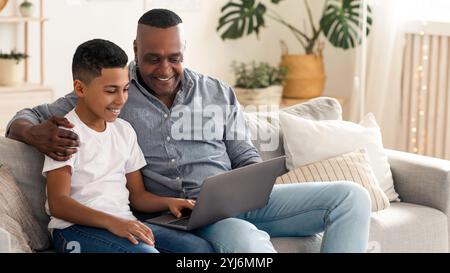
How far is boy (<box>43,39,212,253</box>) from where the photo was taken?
97.6 inches

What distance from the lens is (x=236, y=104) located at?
3.11m

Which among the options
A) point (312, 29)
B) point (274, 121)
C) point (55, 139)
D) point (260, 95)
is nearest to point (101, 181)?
point (55, 139)

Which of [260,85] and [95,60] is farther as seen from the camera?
[260,85]

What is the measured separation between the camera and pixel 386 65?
504 cm

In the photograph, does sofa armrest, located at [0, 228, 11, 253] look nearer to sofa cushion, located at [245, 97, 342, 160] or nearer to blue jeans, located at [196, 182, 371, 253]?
blue jeans, located at [196, 182, 371, 253]

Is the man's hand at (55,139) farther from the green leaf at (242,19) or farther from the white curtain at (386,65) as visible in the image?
the green leaf at (242,19)

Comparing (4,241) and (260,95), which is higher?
(260,95)

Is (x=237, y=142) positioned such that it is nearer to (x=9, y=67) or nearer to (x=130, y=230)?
(x=130, y=230)

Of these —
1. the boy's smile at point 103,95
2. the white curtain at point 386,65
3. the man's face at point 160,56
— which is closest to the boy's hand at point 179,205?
the boy's smile at point 103,95

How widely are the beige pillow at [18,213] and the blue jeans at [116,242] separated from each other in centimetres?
8

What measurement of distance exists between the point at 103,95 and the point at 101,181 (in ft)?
0.81

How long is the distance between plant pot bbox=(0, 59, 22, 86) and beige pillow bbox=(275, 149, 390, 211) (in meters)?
1.98

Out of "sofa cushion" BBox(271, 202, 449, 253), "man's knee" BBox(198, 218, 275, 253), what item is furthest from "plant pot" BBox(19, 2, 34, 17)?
"man's knee" BBox(198, 218, 275, 253)
